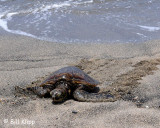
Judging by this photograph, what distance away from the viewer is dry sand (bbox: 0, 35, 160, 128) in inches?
121

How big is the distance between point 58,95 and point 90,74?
119 cm

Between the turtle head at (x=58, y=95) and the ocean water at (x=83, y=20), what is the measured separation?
256cm

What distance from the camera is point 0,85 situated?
4.20 m

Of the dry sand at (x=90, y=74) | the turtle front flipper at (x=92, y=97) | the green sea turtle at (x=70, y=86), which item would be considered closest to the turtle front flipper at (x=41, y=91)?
the green sea turtle at (x=70, y=86)

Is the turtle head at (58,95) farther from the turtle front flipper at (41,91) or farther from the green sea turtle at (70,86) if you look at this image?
the turtle front flipper at (41,91)

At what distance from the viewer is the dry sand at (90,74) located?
306cm

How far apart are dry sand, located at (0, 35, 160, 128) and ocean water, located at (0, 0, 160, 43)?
49 centimetres

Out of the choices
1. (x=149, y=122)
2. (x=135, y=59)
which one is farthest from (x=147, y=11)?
(x=149, y=122)

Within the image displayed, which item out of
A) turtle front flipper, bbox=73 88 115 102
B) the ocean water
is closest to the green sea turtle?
turtle front flipper, bbox=73 88 115 102

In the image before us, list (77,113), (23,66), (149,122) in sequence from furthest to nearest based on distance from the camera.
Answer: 1. (23,66)
2. (77,113)
3. (149,122)

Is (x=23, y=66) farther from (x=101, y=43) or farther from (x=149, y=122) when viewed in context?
(x=149, y=122)

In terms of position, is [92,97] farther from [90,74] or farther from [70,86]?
[90,74]

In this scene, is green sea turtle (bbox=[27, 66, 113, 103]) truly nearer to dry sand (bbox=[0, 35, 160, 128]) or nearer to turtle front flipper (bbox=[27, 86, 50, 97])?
turtle front flipper (bbox=[27, 86, 50, 97])

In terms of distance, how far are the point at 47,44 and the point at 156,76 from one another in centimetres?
274
